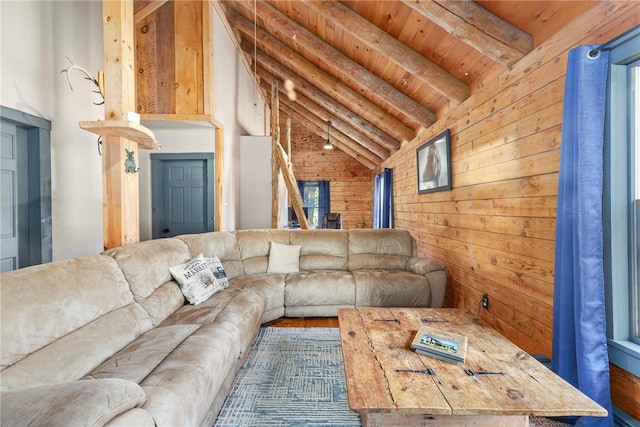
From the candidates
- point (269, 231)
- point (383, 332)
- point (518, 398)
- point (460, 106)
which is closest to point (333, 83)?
point (460, 106)

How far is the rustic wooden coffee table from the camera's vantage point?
1120 millimetres

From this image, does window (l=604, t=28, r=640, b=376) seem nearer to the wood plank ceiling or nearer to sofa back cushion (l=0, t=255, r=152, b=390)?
the wood plank ceiling

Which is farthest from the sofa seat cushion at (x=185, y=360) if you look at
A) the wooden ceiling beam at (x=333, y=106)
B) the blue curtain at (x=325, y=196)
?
the blue curtain at (x=325, y=196)

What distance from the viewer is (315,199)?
385 inches

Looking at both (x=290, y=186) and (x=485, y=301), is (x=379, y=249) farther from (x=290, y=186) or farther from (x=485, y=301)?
(x=290, y=186)

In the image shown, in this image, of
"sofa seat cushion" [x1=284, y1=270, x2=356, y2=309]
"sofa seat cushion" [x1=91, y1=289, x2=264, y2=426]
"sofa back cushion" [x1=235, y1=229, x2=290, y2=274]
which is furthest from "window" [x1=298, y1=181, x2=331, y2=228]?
"sofa seat cushion" [x1=91, y1=289, x2=264, y2=426]

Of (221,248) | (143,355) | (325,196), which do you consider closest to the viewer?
(143,355)

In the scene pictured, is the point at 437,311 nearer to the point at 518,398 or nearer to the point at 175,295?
the point at 518,398

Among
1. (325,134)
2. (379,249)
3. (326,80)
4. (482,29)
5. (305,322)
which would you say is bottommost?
(305,322)

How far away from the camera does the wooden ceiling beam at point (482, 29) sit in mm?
2197

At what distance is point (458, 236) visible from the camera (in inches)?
126

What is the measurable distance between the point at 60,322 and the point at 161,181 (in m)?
3.56

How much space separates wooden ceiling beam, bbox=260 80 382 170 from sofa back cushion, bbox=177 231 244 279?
17.1ft

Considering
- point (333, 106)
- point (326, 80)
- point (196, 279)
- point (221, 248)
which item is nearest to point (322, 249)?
point (221, 248)
